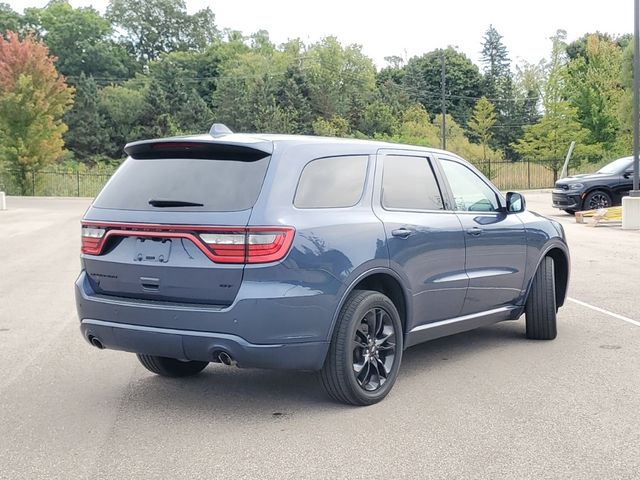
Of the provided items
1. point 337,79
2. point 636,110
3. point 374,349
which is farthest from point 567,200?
point 337,79

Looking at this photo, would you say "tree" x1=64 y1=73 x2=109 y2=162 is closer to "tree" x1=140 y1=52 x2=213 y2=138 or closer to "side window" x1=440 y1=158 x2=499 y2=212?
"tree" x1=140 y1=52 x2=213 y2=138

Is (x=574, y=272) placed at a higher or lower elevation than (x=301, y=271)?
lower

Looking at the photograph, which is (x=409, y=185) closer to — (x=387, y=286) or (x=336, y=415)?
(x=387, y=286)

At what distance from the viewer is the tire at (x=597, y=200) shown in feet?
A: 75.1

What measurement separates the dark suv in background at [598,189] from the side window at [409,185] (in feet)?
57.8

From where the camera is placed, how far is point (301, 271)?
4863 mm

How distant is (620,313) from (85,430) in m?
6.05

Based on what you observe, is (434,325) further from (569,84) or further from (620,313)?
(569,84)

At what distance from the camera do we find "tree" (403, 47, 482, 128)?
88.6m

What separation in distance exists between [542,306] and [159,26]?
381 feet

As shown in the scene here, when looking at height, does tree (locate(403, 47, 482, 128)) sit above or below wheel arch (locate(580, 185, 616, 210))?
above

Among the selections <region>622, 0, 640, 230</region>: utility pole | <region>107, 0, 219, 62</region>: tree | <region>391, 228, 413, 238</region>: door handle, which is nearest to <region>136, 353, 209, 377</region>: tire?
<region>391, 228, 413, 238</region>: door handle

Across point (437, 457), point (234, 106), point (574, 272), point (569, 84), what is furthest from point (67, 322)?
point (234, 106)

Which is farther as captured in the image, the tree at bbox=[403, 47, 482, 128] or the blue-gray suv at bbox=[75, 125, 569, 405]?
the tree at bbox=[403, 47, 482, 128]
